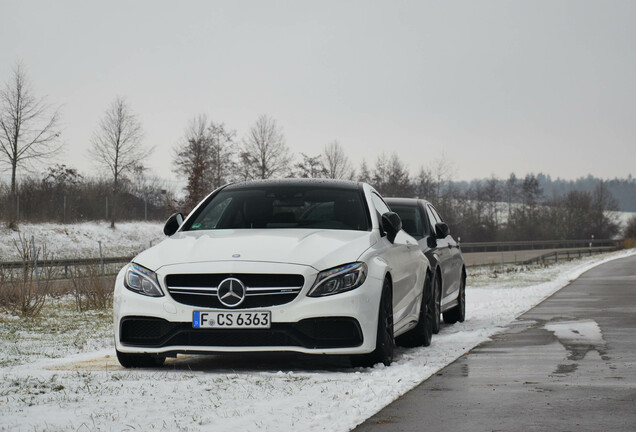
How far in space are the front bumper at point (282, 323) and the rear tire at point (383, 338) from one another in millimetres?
136

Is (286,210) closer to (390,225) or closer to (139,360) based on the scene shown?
(390,225)

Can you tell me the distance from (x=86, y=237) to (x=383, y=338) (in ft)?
169

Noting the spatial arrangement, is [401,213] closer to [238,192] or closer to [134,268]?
[238,192]

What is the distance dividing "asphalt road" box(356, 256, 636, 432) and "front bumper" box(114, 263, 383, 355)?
0.74 m

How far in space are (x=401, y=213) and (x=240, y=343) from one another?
5997 mm

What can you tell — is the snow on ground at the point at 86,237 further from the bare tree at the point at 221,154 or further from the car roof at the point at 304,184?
the car roof at the point at 304,184

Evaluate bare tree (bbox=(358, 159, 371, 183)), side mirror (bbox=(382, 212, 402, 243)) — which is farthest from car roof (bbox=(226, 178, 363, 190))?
bare tree (bbox=(358, 159, 371, 183))

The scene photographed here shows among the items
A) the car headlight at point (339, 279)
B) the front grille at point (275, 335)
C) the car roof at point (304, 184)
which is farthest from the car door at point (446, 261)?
the front grille at point (275, 335)

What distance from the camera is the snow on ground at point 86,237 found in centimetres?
4944

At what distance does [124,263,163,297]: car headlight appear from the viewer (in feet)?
24.7

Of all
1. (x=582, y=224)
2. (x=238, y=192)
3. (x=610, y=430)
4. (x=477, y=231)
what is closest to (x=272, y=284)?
(x=238, y=192)

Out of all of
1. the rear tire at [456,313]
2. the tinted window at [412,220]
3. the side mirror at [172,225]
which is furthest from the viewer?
the rear tire at [456,313]

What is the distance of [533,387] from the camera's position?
22.4ft

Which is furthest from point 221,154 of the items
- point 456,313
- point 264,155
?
point 456,313
